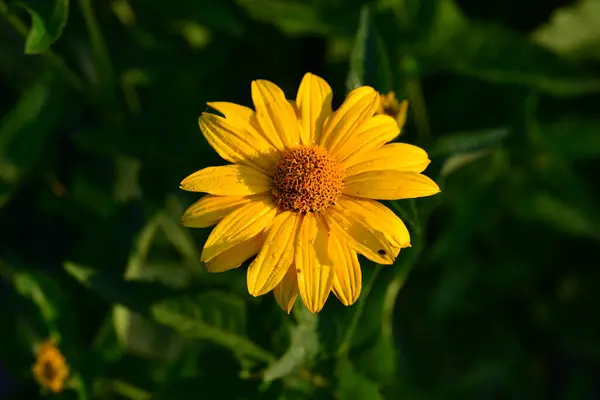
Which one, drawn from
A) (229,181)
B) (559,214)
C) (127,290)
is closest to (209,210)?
(229,181)

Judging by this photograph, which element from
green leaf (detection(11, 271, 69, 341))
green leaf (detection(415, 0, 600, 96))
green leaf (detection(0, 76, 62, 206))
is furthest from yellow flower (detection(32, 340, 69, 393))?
green leaf (detection(415, 0, 600, 96))

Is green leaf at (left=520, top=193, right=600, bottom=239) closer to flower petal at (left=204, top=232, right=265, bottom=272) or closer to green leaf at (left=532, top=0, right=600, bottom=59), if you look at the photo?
green leaf at (left=532, top=0, right=600, bottom=59)

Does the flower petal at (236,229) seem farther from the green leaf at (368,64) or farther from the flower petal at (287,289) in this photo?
the green leaf at (368,64)

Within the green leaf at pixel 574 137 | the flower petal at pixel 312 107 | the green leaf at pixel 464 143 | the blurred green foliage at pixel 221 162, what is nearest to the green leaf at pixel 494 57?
the blurred green foliage at pixel 221 162

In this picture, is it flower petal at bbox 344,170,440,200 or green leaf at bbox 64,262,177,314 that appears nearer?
flower petal at bbox 344,170,440,200

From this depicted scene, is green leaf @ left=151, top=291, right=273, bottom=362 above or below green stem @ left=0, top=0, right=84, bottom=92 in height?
below

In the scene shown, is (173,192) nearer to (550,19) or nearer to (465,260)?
(465,260)
